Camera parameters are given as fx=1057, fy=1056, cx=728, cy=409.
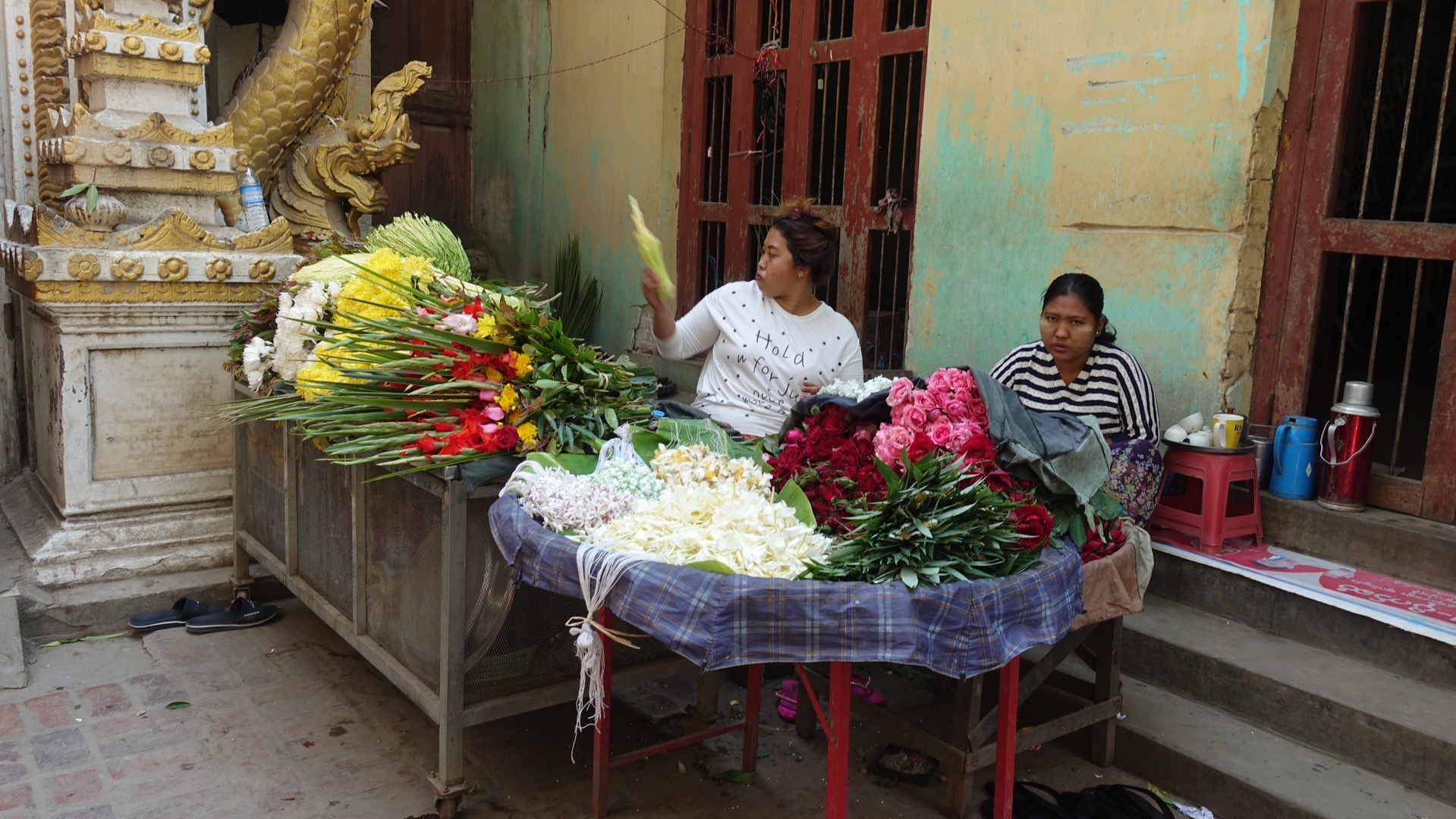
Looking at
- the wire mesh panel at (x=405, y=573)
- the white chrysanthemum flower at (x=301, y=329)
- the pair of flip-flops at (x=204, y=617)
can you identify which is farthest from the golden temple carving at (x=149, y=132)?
the wire mesh panel at (x=405, y=573)

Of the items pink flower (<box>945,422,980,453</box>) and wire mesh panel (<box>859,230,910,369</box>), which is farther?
wire mesh panel (<box>859,230,910,369</box>)

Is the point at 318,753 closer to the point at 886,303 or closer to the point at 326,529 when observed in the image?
the point at 326,529

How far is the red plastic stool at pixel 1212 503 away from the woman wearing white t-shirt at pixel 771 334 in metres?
1.22

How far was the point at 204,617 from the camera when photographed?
4188 millimetres

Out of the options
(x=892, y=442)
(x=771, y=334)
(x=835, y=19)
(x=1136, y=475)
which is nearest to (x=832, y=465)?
(x=892, y=442)

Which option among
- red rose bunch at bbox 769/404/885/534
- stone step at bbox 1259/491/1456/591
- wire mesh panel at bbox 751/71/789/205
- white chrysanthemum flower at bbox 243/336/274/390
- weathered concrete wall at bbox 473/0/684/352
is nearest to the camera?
red rose bunch at bbox 769/404/885/534

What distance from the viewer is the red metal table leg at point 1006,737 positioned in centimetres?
259

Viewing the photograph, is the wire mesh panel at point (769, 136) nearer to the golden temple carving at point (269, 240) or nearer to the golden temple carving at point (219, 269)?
the golden temple carving at point (269, 240)

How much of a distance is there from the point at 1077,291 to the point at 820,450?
1155 millimetres

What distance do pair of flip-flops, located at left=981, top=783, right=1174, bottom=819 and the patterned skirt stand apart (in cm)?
91

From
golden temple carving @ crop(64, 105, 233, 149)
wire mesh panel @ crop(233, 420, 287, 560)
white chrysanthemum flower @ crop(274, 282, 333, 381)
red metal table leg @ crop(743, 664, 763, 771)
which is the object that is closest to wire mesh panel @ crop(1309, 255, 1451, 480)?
red metal table leg @ crop(743, 664, 763, 771)

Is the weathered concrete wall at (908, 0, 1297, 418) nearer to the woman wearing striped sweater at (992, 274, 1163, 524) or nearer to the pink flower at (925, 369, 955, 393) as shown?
the woman wearing striped sweater at (992, 274, 1163, 524)

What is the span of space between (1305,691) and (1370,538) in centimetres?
71

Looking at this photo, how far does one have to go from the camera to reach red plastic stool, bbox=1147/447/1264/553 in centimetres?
349
